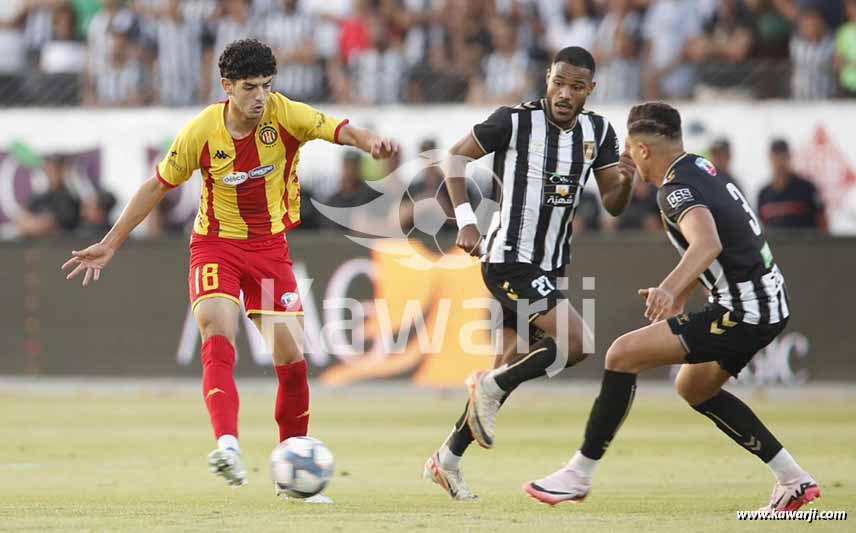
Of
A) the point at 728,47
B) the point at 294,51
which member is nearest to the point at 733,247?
the point at 728,47

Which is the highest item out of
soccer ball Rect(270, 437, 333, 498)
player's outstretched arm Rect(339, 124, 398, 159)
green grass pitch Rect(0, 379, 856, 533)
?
player's outstretched arm Rect(339, 124, 398, 159)

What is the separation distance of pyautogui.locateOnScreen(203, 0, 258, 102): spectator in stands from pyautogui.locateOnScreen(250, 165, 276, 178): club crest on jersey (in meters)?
10.6

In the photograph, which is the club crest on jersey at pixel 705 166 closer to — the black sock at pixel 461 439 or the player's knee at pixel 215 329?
the black sock at pixel 461 439

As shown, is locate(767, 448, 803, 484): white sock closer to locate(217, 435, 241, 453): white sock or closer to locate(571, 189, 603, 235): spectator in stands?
locate(217, 435, 241, 453): white sock

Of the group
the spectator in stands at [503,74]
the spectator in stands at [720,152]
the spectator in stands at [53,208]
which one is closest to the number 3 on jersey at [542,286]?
the spectator in stands at [720,152]

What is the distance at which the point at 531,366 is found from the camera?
8734 millimetres

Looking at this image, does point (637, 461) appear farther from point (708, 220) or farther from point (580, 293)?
point (580, 293)

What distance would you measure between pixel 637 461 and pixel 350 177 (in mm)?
7297

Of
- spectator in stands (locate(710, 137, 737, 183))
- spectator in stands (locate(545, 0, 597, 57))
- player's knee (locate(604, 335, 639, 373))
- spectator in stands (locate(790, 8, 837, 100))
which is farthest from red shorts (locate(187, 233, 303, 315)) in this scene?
spectator in stands (locate(790, 8, 837, 100))

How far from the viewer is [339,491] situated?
365 inches

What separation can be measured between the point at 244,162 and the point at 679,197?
259 centimetres

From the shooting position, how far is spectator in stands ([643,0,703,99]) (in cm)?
1802

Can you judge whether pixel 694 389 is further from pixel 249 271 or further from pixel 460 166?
pixel 249 271

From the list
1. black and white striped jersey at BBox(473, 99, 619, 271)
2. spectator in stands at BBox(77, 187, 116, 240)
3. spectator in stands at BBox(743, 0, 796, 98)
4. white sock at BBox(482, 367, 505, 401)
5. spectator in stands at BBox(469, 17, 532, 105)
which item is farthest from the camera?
spectator in stands at BBox(77, 187, 116, 240)
